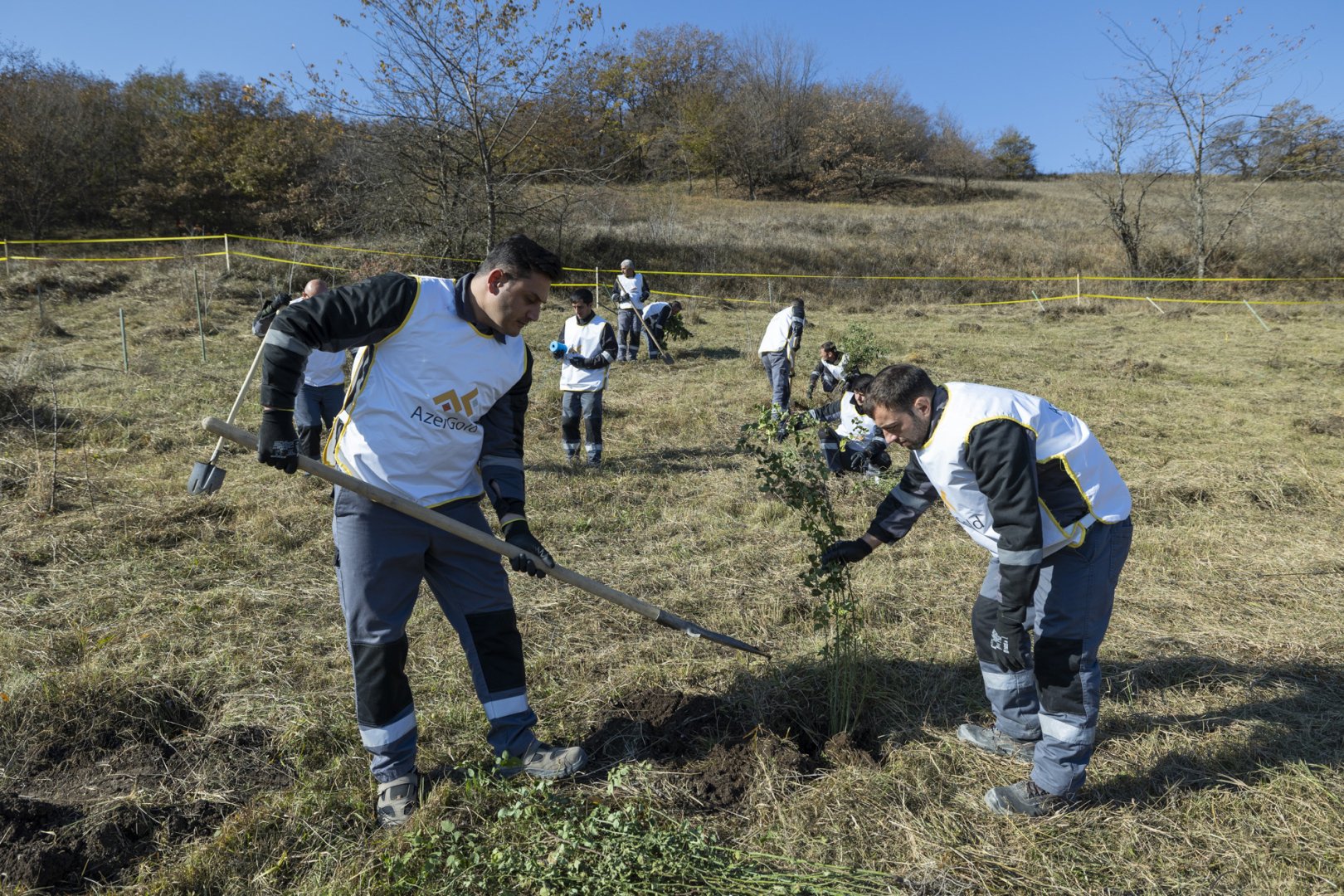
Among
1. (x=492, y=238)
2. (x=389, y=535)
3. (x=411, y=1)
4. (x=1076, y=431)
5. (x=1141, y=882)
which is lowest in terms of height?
(x=1141, y=882)

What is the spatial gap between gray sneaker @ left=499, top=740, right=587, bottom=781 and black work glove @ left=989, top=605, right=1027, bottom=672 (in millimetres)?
1631

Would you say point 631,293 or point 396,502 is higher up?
point 631,293

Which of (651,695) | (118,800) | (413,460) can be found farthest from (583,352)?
(118,800)

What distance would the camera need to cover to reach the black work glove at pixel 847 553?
335cm

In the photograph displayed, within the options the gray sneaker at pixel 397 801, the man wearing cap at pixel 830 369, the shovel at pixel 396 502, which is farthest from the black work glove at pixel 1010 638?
the man wearing cap at pixel 830 369

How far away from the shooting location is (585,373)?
25.2ft

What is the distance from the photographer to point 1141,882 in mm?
2609

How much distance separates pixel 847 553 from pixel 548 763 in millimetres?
1475

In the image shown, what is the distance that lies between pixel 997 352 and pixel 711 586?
36.9 ft

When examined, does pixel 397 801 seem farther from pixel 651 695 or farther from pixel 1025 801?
pixel 1025 801

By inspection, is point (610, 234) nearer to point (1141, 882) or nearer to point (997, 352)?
point (997, 352)

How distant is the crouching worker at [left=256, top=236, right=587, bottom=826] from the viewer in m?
2.77

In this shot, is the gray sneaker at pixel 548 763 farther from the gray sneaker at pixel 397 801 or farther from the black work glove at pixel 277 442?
the black work glove at pixel 277 442

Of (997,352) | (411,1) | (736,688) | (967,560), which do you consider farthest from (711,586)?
(411,1)
